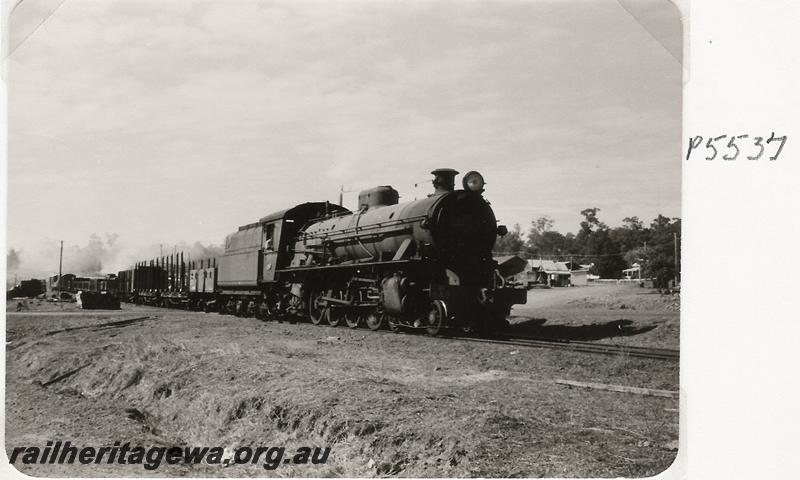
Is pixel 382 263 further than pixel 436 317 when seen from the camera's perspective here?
Yes

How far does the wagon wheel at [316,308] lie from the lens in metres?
10.1

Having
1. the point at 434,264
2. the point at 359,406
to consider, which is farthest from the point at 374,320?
the point at 359,406

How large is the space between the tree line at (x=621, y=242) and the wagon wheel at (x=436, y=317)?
54.2 inches

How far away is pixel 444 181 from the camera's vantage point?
7.39m

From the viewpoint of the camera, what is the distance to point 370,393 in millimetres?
4332

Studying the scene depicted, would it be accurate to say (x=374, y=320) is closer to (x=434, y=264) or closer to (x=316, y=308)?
(x=434, y=264)

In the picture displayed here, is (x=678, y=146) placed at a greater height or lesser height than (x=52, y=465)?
greater

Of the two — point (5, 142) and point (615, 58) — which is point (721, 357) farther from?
point (5, 142)

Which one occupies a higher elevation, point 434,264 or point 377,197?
point 377,197

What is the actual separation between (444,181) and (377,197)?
2.12 m

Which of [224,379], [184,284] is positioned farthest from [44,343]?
[184,284]

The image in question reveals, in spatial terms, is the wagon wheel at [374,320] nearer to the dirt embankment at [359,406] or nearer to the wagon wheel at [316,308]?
the wagon wheel at [316,308]

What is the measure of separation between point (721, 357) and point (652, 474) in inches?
39.4

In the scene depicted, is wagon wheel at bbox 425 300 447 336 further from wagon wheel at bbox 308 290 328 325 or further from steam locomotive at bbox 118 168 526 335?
wagon wheel at bbox 308 290 328 325
